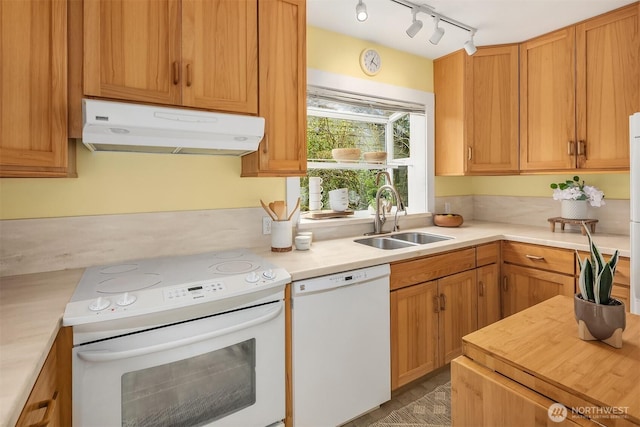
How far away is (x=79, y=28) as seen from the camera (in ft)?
4.72

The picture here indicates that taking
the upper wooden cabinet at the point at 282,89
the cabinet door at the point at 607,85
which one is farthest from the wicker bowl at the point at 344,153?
the cabinet door at the point at 607,85

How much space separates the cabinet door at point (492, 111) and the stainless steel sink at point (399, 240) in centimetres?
70

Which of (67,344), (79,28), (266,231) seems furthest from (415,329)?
(79,28)

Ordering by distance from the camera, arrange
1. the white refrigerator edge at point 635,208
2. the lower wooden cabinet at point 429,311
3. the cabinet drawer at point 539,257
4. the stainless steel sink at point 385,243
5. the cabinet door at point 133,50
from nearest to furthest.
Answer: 1. the cabinet door at point 133,50
2. the white refrigerator edge at point 635,208
3. the lower wooden cabinet at point 429,311
4. the cabinet drawer at point 539,257
5. the stainless steel sink at point 385,243

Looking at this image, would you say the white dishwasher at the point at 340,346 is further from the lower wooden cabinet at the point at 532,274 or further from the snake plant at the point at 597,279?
the lower wooden cabinet at the point at 532,274

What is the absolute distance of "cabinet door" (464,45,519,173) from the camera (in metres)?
2.81

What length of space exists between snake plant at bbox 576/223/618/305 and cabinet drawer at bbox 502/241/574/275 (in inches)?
59.7

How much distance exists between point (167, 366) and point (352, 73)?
225cm

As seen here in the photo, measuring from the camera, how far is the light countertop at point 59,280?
82cm

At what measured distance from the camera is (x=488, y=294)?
8.32ft

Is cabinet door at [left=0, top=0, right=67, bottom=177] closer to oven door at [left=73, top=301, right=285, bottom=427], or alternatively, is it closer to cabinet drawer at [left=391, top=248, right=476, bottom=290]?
oven door at [left=73, top=301, right=285, bottom=427]

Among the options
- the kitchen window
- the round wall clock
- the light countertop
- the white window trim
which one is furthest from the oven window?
the round wall clock

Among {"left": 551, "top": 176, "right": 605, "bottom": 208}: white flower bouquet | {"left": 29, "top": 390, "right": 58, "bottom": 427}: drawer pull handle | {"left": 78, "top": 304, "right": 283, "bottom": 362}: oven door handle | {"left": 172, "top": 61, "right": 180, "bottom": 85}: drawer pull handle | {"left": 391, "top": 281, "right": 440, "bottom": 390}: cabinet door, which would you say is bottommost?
{"left": 391, "top": 281, "right": 440, "bottom": 390}: cabinet door

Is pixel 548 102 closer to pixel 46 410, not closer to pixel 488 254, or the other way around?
pixel 488 254
